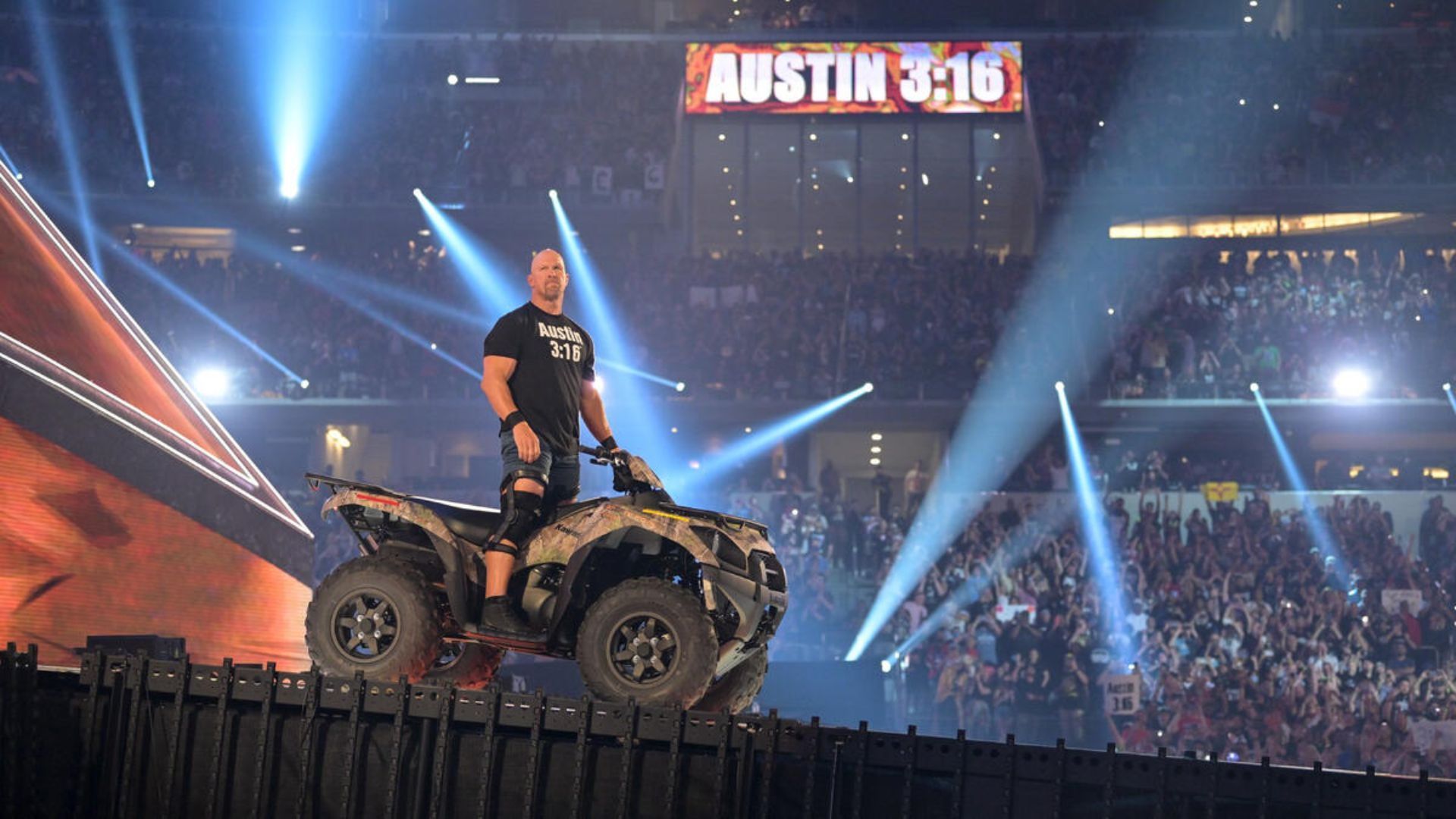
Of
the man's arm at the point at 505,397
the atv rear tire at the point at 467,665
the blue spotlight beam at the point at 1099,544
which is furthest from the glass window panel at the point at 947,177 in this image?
the man's arm at the point at 505,397

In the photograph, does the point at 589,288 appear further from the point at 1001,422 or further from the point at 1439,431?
the point at 1439,431

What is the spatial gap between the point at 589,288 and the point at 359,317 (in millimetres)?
4446

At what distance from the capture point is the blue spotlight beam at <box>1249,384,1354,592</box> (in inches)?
808

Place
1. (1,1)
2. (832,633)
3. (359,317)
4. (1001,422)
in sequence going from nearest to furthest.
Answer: (832,633) → (1001,422) → (359,317) → (1,1)

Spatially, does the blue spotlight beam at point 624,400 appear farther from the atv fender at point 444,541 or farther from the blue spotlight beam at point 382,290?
the atv fender at point 444,541

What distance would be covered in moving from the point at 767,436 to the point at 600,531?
21768mm

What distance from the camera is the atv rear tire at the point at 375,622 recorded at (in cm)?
705

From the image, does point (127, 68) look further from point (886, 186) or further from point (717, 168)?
point (886, 186)

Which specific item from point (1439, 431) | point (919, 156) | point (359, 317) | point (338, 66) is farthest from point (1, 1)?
point (1439, 431)

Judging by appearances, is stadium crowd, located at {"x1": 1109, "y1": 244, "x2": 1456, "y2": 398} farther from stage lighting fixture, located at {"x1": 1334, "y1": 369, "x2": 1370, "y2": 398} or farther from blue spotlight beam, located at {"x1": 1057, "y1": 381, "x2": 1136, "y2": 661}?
blue spotlight beam, located at {"x1": 1057, "y1": 381, "x2": 1136, "y2": 661}

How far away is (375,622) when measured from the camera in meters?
7.13

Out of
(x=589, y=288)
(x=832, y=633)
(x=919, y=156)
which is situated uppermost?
(x=919, y=156)

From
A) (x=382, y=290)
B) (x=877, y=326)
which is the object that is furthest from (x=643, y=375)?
(x=382, y=290)

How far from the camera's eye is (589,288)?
2931 centimetres
